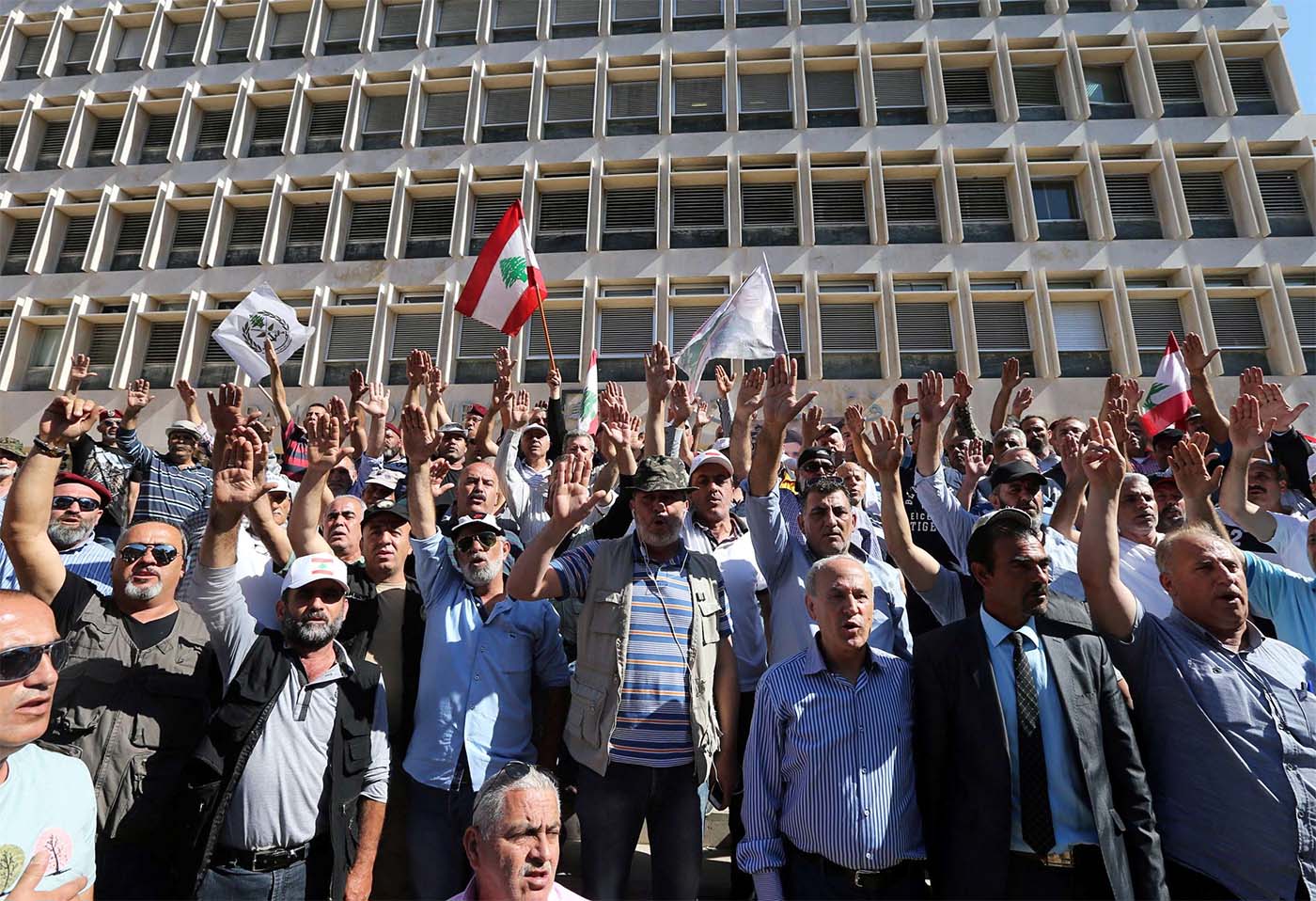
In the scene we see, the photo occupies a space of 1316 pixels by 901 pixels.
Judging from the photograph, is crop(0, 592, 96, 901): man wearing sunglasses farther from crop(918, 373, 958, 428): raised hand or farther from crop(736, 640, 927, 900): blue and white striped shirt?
crop(918, 373, 958, 428): raised hand

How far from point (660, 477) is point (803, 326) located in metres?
13.9

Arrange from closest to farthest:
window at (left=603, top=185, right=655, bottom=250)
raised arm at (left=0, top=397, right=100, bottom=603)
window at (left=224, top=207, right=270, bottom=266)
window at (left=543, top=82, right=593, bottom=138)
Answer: raised arm at (left=0, top=397, right=100, bottom=603) < window at (left=603, top=185, right=655, bottom=250) < window at (left=224, top=207, right=270, bottom=266) < window at (left=543, top=82, right=593, bottom=138)

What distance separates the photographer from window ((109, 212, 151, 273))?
61.3 ft

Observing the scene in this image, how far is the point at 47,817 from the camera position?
206cm

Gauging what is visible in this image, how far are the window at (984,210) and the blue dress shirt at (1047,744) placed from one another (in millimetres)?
16416

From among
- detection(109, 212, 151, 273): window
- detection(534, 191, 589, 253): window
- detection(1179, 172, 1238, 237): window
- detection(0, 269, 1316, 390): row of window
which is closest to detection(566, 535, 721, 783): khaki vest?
detection(0, 269, 1316, 390): row of window

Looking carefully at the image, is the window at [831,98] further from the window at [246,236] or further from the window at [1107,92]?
the window at [246,236]

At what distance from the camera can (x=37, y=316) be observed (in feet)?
60.1

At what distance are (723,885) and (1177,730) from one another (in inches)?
90.3

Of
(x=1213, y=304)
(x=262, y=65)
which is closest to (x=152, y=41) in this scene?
(x=262, y=65)

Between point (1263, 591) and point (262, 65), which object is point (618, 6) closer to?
point (262, 65)

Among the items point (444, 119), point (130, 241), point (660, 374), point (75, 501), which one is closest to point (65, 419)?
point (75, 501)

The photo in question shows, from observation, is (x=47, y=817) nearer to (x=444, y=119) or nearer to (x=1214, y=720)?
(x=1214, y=720)

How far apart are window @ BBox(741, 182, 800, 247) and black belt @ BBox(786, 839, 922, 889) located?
16.1m
